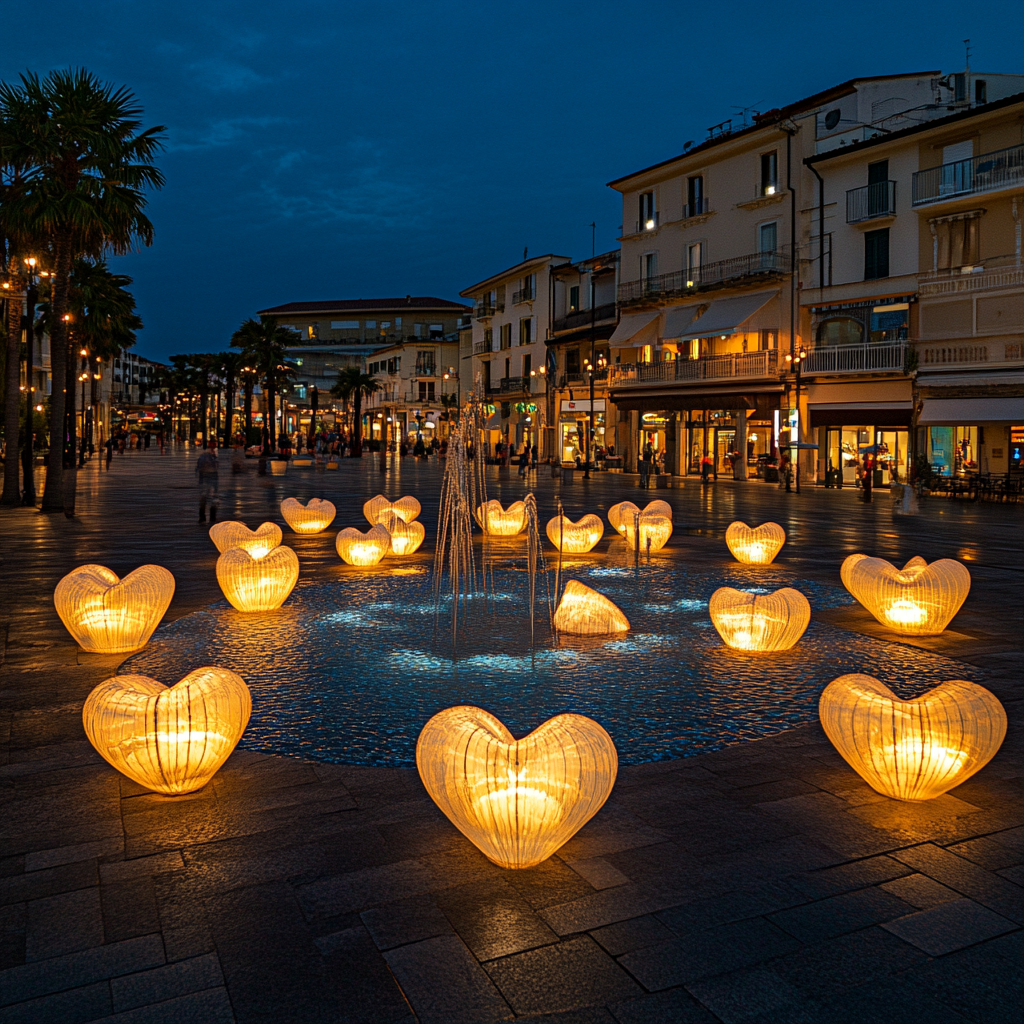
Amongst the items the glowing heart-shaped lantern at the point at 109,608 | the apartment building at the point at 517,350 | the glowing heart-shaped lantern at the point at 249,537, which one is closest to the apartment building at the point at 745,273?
the apartment building at the point at 517,350

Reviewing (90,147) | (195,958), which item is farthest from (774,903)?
(90,147)

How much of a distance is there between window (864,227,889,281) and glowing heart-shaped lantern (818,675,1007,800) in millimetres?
31564

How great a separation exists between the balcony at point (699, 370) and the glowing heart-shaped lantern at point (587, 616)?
1194 inches

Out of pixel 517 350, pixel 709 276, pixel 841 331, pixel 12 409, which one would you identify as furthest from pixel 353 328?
pixel 12 409

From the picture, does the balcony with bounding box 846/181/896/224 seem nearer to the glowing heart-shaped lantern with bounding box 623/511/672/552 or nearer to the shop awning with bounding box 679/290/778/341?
the shop awning with bounding box 679/290/778/341

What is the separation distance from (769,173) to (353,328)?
7988cm

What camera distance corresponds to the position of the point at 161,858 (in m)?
3.78

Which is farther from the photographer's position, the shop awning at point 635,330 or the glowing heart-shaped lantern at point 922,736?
the shop awning at point 635,330

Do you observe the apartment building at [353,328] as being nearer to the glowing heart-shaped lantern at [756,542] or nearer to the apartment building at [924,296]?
the apartment building at [924,296]

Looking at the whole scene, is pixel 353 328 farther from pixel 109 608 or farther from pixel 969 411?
pixel 109 608

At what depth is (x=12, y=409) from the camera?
68.7 ft

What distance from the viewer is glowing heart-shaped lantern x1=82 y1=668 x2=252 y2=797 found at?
4.29 meters

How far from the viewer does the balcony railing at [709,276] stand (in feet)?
119

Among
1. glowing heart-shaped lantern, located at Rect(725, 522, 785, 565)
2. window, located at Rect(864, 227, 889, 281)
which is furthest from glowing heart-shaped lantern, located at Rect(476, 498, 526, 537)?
window, located at Rect(864, 227, 889, 281)
